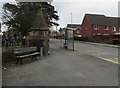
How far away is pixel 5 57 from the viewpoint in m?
9.51

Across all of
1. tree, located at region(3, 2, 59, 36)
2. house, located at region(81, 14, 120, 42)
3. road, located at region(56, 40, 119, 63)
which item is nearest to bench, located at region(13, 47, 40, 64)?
road, located at region(56, 40, 119, 63)

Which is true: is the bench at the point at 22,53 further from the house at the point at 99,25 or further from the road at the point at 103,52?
the house at the point at 99,25

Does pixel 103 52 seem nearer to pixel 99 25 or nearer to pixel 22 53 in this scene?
pixel 22 53

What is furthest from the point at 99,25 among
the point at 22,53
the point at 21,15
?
the point at 22,53

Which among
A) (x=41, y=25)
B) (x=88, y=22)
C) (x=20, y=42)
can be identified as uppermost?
(x=88, y=22)

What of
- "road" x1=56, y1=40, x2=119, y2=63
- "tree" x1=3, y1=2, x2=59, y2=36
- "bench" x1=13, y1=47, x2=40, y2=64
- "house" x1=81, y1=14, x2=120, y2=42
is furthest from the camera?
"house" x1=81, y1=14, x2=120, y2=42

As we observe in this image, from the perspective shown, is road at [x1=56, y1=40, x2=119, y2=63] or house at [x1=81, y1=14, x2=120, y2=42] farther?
house at [x1=81, y1=14, x2=120, y2=42]

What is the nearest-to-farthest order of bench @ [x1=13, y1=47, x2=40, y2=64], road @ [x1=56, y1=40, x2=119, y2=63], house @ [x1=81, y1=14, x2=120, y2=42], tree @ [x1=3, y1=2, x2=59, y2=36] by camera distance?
bench @ [x1=13, y1=47, x2=40, y2=64] → road @ [x1=56, y1=40, x2=119, y2=63] → tree @ [x1=3, y1=2, x2=59, y2=36] → house @ [x1=81, y1=14, x2=120, y2=42]

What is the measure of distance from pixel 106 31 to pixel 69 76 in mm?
44927

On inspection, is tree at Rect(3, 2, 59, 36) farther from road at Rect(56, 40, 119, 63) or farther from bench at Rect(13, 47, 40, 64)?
bench at Rect(13, 47, 40, 64)

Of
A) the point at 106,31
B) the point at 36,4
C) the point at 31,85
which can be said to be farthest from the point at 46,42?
the point at 106,31

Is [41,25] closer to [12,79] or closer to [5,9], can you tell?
[12,79]

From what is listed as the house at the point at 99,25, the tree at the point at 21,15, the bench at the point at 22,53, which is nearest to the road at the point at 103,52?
the bench at the point at 22,53

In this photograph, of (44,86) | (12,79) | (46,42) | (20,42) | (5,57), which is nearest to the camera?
(44,86)
